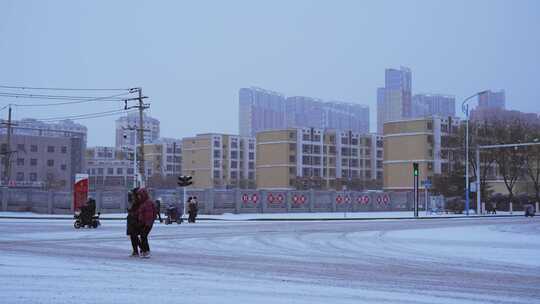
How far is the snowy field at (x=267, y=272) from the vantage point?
10.6 m

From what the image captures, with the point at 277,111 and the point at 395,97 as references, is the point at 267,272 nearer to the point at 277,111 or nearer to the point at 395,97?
the point at 395,97

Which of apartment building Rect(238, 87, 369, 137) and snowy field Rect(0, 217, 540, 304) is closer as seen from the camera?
snowy field Rect(0, 217, 540, 304)

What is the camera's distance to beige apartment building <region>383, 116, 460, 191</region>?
4348 inches

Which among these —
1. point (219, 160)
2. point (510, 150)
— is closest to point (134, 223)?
point (510, 150)

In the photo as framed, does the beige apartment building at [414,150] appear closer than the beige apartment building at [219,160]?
Yes

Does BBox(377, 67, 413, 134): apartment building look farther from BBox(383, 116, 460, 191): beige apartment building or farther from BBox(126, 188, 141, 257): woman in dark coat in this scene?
BBox(126, 188, 141, 257): woman in dark coat

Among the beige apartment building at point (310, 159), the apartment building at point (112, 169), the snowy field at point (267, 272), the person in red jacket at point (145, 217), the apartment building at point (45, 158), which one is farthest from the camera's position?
the apartment building at point (112, 169)

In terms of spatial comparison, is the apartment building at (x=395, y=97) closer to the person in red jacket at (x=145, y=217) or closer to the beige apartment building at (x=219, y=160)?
the beige apartment building at (x=219, y=160)

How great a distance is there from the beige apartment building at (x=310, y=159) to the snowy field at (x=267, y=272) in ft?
352

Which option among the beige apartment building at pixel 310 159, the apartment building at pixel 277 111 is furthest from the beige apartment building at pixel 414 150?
the apartment building at pixel 277 111

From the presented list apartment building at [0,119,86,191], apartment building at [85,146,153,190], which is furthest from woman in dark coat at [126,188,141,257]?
apartment building at [85,146,153,190]

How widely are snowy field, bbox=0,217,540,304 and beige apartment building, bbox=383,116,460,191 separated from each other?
8854 centimetres

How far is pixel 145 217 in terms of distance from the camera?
16.5 m

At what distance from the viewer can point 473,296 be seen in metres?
Result: 10.9
